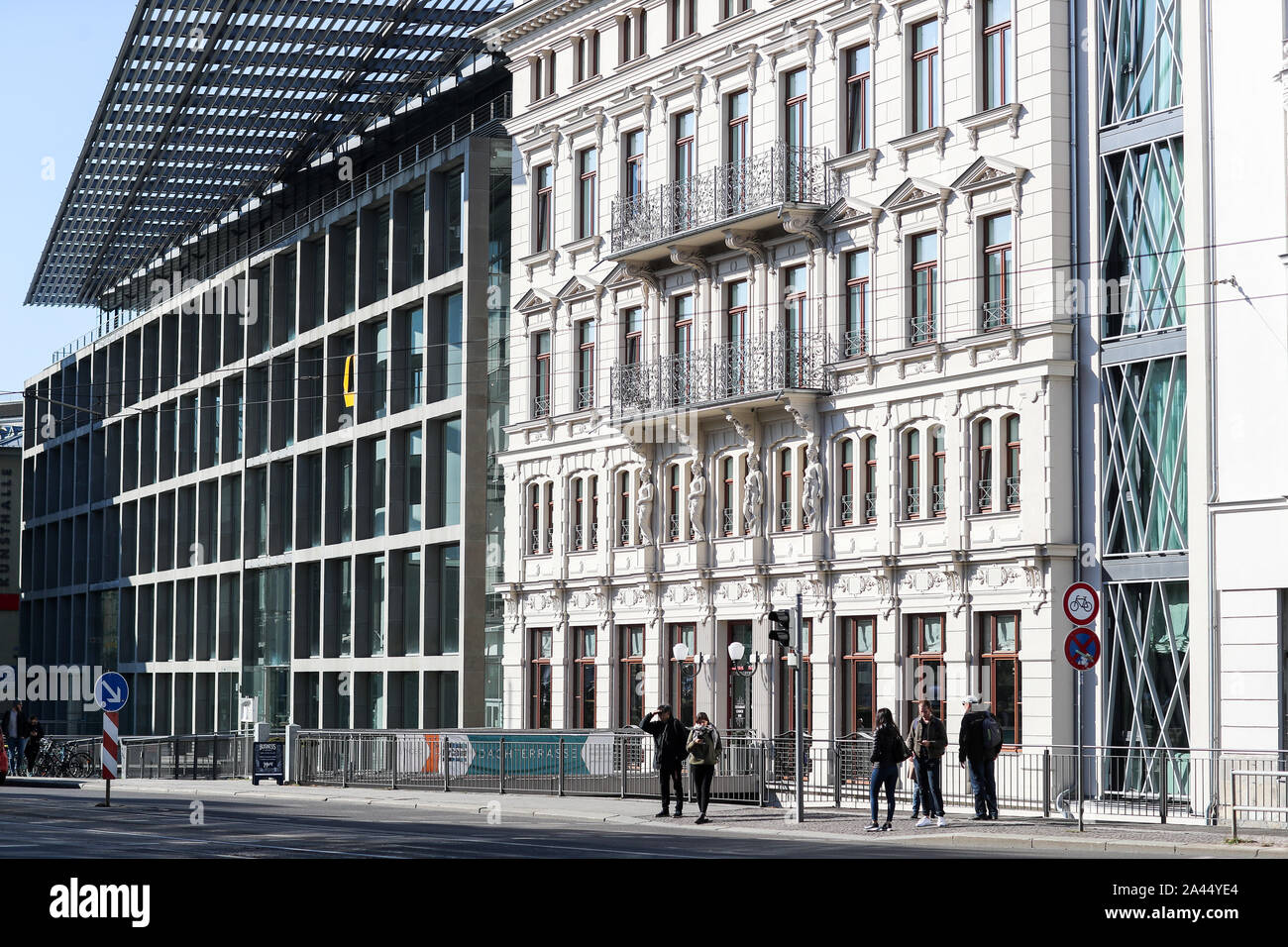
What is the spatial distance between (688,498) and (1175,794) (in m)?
16.5

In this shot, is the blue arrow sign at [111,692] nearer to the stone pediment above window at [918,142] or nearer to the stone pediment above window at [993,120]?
the stone pediment above window at [918,142]

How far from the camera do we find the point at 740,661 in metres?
42.8

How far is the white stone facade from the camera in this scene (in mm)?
35938

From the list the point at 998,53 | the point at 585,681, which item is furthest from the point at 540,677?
the point at 998,53

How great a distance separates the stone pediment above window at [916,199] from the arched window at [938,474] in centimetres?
407

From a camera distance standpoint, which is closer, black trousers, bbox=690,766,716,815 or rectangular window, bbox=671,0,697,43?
black trousers, bbox=690,766,716,815

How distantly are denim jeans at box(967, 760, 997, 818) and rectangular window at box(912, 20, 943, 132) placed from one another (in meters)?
13.6

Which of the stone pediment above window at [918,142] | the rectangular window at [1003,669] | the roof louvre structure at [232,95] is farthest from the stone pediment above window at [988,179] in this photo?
the roof louvre structure at [232,95]

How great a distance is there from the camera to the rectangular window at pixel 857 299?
131 feet

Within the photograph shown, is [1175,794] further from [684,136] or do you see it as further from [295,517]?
[295,517]

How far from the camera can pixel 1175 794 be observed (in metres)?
30.6

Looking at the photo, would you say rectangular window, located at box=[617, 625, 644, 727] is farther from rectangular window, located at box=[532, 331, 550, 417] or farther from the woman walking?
the woman walking

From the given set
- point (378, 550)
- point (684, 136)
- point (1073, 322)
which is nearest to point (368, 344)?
point (378, 550)

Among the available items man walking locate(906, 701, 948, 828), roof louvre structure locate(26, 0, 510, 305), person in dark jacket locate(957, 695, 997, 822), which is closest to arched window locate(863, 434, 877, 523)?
person in dark jacket locate(957, 695, 997, 822)
